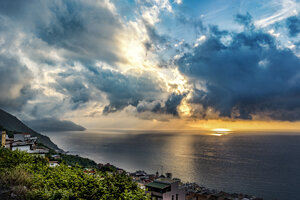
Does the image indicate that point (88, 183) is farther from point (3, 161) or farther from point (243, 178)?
point (243, 178)

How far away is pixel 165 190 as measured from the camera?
20266 mm

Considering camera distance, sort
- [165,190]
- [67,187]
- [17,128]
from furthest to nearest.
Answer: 1. [17,128]
2. [165,190]
3. [67,187]

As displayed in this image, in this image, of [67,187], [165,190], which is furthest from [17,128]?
[67,187]

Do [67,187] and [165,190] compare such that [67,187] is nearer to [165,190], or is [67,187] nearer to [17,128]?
[165,190]

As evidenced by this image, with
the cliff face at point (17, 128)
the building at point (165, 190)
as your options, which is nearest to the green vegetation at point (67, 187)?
the building at point (165, 190)

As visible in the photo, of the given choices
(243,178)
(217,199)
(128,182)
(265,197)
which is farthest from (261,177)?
(128,182)

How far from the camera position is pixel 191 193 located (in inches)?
1564

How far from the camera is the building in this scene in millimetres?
20000

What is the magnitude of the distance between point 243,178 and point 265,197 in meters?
17.1

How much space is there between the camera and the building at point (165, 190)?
20.0 meters

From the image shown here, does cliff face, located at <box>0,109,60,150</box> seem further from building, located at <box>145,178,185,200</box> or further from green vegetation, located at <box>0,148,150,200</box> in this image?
green vegetation, located at <box>0,148,150,200</box>

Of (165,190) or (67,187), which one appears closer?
(67,187)

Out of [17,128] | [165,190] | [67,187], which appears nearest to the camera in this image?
[67,187]

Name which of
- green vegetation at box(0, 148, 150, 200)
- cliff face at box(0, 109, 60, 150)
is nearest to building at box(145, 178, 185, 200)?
green vegetation at box(0, 148, 150, 200)
